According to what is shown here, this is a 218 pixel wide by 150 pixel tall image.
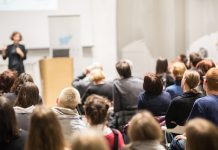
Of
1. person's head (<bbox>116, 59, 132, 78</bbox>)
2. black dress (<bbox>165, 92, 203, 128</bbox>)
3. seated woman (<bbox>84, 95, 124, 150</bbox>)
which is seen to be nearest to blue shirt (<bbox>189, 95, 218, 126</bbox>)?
black dress (<bbox>165, 92, 203, 128</bbox>)

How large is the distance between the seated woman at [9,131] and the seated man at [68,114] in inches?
33.8

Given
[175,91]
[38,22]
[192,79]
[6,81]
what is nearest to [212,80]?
[192,79]

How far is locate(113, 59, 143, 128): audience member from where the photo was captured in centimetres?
515

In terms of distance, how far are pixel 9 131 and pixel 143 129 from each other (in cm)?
87

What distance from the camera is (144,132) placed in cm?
225

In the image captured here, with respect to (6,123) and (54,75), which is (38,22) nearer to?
(54,75)

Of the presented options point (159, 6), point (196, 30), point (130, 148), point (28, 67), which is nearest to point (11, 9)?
point (28, 67)

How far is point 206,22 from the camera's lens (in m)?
9.13

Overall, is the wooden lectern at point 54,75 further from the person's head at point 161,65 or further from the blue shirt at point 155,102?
the blue shirt at point 155,102

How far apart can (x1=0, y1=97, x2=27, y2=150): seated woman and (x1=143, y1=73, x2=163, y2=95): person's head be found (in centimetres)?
196

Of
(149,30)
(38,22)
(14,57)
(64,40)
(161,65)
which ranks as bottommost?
(161,65)

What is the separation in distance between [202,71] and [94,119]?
8.06ft

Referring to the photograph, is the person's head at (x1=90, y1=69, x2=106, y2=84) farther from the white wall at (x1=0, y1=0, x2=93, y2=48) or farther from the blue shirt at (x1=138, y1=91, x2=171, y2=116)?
the white wall at (x1=0, y1=0, x2=93, y2=48)

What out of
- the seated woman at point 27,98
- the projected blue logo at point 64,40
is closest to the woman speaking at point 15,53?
the projected blue logo at point 64,40
